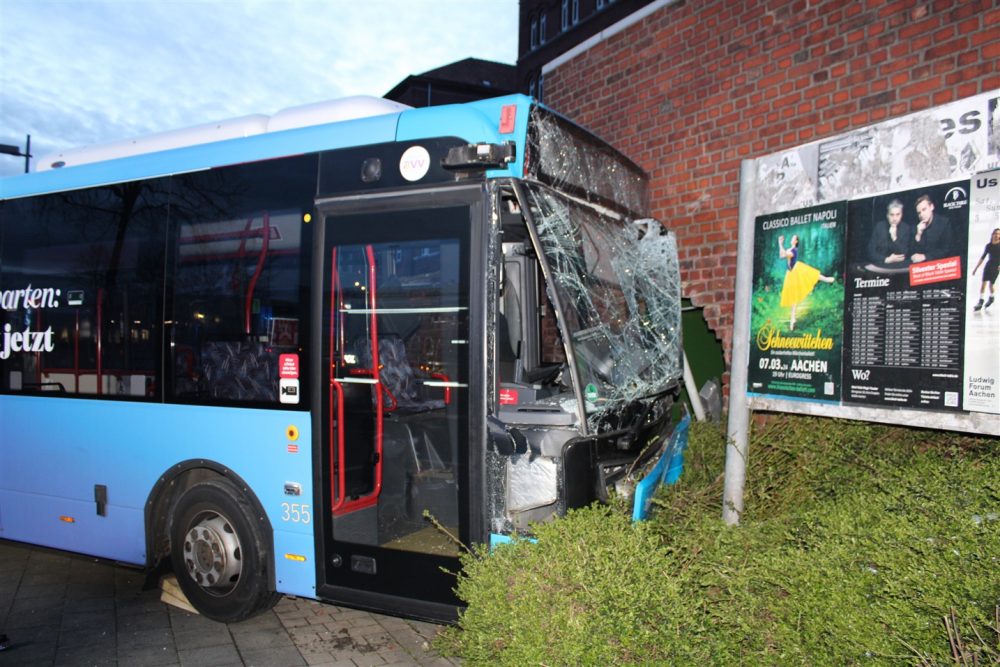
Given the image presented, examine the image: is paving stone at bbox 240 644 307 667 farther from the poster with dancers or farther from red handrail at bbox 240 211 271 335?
the poster with dancers

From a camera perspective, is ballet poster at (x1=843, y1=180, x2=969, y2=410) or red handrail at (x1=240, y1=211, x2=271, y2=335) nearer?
ballet poster at (x1=843, y1=180, x2=969, y2=410)

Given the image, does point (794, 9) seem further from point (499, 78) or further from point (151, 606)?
point (499, 78)

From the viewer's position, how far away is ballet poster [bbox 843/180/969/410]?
136 inches

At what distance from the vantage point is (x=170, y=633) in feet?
15.7

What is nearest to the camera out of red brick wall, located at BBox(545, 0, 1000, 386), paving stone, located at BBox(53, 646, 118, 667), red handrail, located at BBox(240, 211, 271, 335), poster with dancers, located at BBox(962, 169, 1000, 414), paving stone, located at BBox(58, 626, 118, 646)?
poster with dancers, located at BBox(962, 169, 1000, 414)

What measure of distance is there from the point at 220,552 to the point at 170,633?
0.61 metres

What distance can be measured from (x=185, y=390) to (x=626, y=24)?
18.3 feet

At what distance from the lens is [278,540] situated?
15.2 feet

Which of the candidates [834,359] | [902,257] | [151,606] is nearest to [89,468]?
[151,606]

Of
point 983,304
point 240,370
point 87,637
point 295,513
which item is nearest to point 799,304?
point 983,304

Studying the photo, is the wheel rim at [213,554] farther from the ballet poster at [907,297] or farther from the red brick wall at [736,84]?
the red brick wall at [736,84]

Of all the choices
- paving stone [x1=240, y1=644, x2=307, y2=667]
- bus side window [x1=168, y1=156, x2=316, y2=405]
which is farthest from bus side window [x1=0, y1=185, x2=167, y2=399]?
paving stone [x1=240, y1=644, x2=307, y2=667]

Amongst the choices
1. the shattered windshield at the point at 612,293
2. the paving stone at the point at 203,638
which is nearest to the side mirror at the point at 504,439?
the shattered windshield at the point at 612,293

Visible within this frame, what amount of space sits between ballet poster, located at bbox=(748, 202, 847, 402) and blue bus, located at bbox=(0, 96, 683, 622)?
0.77 m
